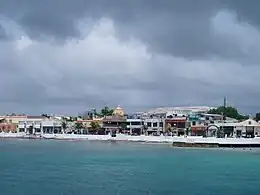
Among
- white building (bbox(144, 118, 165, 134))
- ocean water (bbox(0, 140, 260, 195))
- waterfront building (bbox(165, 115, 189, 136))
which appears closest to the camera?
ocean water (bbox(0, 140, 260, 195))

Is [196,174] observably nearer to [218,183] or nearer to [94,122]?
[218,183]

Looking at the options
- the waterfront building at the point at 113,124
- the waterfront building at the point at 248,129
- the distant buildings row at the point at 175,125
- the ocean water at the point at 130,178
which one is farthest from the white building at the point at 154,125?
the ocean water at the point at 130,178

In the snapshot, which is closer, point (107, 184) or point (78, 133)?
point (107, 184)

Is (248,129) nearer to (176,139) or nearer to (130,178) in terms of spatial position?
(176,139)

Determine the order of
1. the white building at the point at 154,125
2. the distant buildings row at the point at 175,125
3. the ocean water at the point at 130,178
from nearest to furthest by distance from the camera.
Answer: the ocean water at the point at 130,178 < the distant buildings row at the point at 175,125 < the white building at the point at 154,125

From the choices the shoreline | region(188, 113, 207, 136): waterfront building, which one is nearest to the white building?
region(188, 113, 207, 136): waterfront building

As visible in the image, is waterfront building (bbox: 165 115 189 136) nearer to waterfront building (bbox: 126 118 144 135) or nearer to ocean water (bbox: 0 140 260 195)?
waterfront building (bbox: 126 118 144 135)

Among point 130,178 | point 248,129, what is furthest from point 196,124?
point 130,178

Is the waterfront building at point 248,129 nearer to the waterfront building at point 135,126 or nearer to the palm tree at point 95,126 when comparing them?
the waterfront building at point 135,126

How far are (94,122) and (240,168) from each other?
127 metres

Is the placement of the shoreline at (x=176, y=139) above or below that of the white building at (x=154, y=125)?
below

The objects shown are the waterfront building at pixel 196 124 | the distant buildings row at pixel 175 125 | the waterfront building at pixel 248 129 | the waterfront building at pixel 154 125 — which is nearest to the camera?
the waterfront building at pixel 248 129

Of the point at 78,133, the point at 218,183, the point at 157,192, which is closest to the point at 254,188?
the point at 218,183

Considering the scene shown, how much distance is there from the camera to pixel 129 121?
615 feet
